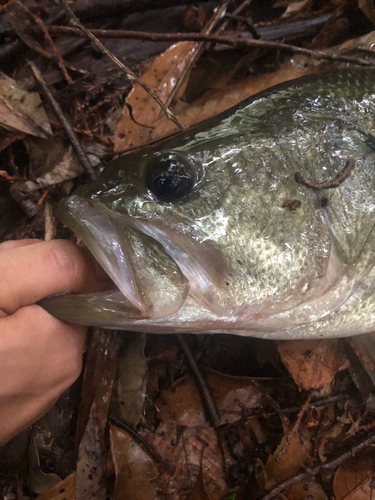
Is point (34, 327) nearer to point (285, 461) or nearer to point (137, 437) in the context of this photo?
point (137, 437)

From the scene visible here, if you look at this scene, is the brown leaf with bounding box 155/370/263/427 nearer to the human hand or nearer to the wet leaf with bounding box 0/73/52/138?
the human hand

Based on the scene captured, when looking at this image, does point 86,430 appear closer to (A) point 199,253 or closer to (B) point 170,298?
(B) point 170,298

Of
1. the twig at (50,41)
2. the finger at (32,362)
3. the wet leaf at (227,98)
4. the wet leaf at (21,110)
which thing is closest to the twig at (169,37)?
the twig at (50,41)

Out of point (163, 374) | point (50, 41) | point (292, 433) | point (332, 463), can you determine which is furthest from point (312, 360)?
point (50, 41)

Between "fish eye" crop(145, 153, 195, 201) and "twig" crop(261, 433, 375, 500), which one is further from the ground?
"fish eye" crop(145, 153, 195, 201)

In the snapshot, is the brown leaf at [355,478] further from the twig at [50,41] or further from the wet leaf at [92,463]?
the twig at [50,41]

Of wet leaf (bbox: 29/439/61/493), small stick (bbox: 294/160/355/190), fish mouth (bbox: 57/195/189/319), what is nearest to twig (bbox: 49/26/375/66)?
small stick (bbox: 294/160/355/190)
